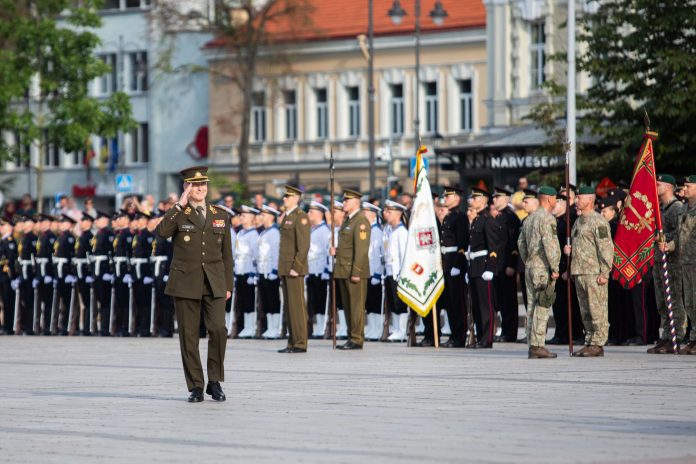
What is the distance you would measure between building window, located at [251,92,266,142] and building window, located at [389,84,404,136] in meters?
6.87

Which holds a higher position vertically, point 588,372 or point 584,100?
point 584,100

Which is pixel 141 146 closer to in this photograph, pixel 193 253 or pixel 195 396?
pixel 193 253

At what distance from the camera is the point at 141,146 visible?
8050cm

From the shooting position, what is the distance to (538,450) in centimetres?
1211

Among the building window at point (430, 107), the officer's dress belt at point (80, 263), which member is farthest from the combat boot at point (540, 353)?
the building window at point (430, 107)

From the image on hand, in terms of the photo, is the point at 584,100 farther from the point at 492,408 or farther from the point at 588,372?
the point at 492,408

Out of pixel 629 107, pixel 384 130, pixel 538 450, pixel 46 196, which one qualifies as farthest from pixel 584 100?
pixel 46 196

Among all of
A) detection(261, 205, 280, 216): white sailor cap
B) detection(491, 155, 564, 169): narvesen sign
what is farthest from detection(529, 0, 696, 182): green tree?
detection(261, 205, 280, 216): white sailor cap

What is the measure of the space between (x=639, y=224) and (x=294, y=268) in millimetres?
4619

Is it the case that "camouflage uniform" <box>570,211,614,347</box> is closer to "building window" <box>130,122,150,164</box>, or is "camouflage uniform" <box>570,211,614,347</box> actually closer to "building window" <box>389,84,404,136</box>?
"building window" <box>389,84,404,136</box>

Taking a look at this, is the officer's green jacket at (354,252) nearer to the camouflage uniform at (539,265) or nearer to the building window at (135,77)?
the camouflage uniform at (539,265)

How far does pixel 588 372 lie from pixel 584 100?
1830 cm

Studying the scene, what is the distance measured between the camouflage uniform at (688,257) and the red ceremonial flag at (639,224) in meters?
0.31

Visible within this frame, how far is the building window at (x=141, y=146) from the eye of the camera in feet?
263
